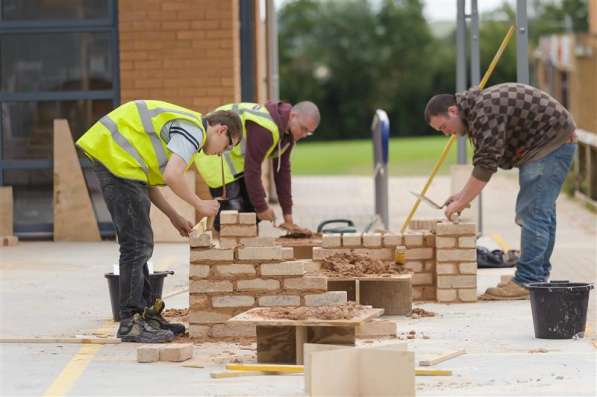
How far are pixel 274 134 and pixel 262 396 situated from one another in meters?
4.69

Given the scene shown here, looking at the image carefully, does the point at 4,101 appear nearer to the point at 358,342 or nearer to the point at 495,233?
the point at 495,233

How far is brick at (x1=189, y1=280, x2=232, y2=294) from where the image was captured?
10500mm

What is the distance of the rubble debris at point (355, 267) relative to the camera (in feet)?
38.6

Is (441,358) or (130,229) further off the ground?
(130,229)

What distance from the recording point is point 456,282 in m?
12.4

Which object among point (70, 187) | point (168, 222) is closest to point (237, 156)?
point (168, 222)

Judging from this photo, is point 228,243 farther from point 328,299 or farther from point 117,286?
point 117,286

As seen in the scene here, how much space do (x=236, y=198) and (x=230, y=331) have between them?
2.81 meters

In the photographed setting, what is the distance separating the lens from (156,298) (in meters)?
10.9

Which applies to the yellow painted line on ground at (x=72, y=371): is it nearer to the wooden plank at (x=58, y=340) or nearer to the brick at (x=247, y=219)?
the wooden plank at (x=58, y=340)

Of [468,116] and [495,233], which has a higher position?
[468,116]

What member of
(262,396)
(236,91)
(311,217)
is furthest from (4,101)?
(262,396)

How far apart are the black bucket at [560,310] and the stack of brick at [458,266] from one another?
213cm

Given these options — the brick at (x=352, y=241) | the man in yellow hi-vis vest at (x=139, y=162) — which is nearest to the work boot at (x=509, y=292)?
the brick at (x=352, y=241)
